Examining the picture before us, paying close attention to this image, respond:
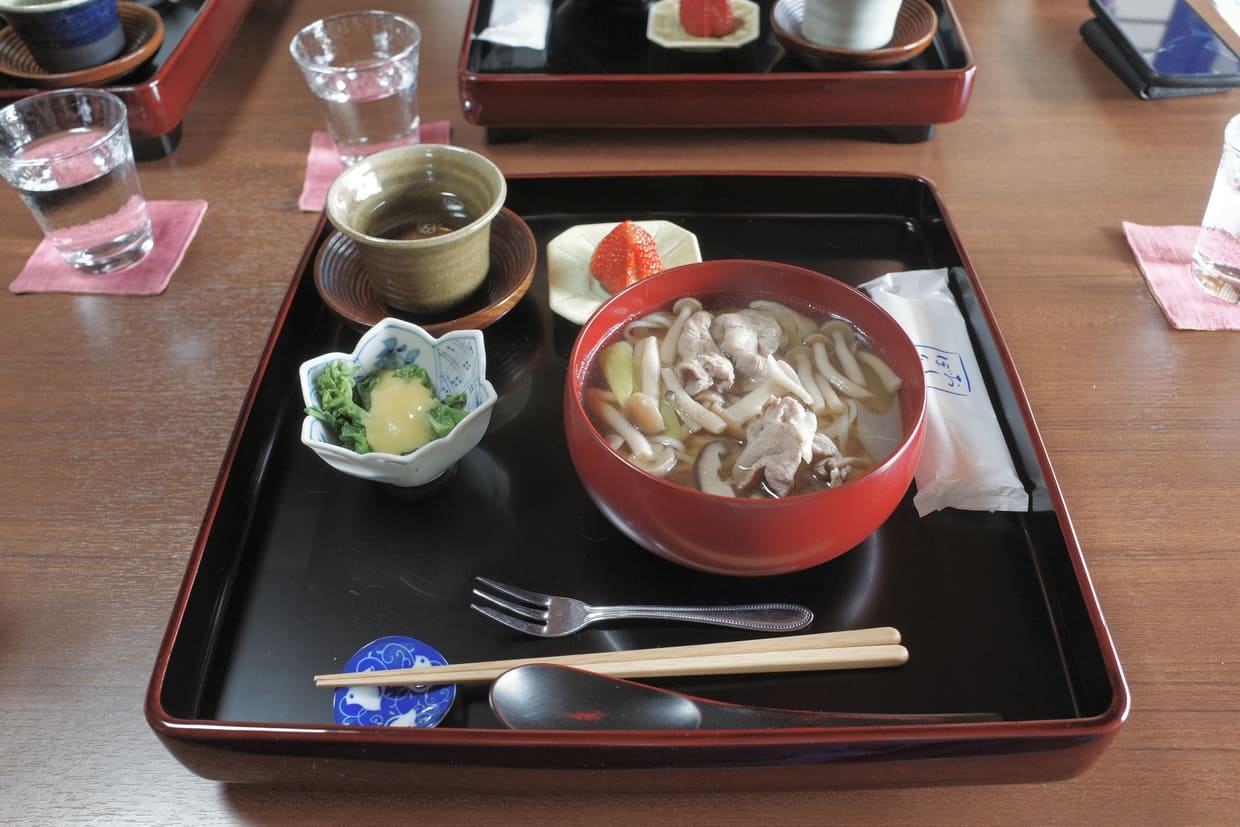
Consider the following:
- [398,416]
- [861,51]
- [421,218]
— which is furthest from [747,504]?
[861,51]

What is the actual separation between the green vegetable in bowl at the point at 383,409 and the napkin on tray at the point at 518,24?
827 mm

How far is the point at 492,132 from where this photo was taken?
1625 millimetres

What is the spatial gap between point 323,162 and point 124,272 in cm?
37

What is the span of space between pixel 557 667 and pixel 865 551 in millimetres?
344

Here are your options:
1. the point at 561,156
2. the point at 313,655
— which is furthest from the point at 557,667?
the point at 561,156

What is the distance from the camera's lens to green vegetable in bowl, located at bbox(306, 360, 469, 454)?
1010 millimetres

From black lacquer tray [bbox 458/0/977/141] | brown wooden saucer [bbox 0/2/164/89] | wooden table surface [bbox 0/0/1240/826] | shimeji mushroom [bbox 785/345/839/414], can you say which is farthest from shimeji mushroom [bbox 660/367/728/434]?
brown wooden saucer [bbox 0/2/164/89]

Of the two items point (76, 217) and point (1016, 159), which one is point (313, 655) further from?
point (1016, 159)

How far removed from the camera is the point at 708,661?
0.85 metres

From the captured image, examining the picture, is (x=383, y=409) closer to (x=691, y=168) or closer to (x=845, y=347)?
(x=845, y=347)

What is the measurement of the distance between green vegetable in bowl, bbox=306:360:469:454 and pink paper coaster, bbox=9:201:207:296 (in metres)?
0.51

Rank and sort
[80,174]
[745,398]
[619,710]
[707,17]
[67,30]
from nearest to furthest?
[619,710], [745,398], [80,174], [67,30], [707,17]

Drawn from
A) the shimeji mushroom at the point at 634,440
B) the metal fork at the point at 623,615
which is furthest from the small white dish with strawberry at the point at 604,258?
the metal fork at the point at 623,615

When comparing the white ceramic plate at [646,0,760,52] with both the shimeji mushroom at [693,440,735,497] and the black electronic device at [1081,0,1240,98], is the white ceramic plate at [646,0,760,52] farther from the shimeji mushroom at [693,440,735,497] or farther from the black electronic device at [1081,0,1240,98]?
the shimeji mushroom at [693,440,735,497]
